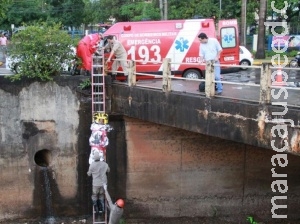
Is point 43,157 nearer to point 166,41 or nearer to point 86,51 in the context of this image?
point 86,51

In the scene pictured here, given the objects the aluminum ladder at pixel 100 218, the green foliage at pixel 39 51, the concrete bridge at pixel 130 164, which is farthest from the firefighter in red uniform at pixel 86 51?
the aluminum ladder at pixel 100 218

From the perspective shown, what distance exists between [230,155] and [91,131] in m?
3.66

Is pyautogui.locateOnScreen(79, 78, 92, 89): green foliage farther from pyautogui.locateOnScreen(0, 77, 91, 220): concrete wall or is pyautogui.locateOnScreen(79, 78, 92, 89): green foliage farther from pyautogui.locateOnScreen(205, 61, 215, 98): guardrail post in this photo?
pyautogui.locateOnScreen(205, 61, 215, 98): guardrail post

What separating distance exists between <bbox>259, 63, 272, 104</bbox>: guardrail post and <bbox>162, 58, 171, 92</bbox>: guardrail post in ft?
8.00

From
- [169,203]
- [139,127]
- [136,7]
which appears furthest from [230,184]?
[136,7]

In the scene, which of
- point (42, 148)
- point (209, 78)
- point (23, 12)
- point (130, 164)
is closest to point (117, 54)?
point (130, 164)

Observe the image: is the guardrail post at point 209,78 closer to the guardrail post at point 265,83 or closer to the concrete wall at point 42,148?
the guardrail post at point 265,83

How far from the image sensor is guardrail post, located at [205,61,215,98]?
28.8 feet

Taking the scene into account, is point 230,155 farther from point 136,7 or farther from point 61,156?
point 136,7

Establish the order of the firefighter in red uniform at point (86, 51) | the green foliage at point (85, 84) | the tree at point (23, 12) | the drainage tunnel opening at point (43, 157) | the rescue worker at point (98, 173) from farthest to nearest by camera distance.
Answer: the tree at point (23, 12), the drainage tunnel opening at point (43, 157), the firefighter in red uniform at point (86, 51), the green foliage at point (85, 84), the rescue worker at point (98, 173)

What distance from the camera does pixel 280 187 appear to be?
1258 cm

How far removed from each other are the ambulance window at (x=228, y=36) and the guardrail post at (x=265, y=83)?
8495 mm

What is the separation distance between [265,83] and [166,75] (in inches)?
103

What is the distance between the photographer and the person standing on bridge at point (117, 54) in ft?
37.5
